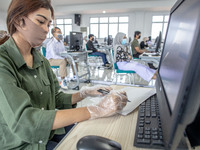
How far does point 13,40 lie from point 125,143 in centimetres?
68

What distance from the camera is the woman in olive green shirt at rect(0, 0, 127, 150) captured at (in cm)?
51

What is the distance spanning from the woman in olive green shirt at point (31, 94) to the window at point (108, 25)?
412 inches

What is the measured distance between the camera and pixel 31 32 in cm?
76

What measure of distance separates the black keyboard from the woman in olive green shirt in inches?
4.5

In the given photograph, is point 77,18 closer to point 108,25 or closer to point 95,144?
point 108,25

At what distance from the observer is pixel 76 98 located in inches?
36.1

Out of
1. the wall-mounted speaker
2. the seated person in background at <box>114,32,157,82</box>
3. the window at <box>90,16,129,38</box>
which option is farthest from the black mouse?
the wall-mounted speaker

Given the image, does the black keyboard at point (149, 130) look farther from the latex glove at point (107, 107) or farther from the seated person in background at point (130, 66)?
the seated person in background at point (130, 66)

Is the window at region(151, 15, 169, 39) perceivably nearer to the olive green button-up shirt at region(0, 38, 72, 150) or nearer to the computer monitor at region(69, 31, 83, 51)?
the computer monitor at region(69, 31, 83, 51)

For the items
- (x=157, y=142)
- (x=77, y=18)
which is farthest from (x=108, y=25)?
(x=157, y=142)

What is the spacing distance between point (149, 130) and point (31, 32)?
70 cm

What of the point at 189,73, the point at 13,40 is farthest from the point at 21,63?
the point at 189,73

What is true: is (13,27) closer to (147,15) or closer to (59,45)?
(59,45)

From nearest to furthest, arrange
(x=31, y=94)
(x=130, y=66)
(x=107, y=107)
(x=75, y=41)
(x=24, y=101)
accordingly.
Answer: (x=24, y=101) < (x=107, y=107) < (x=31, y=94) < (x=130, y=66) < (x=75, y=41)
